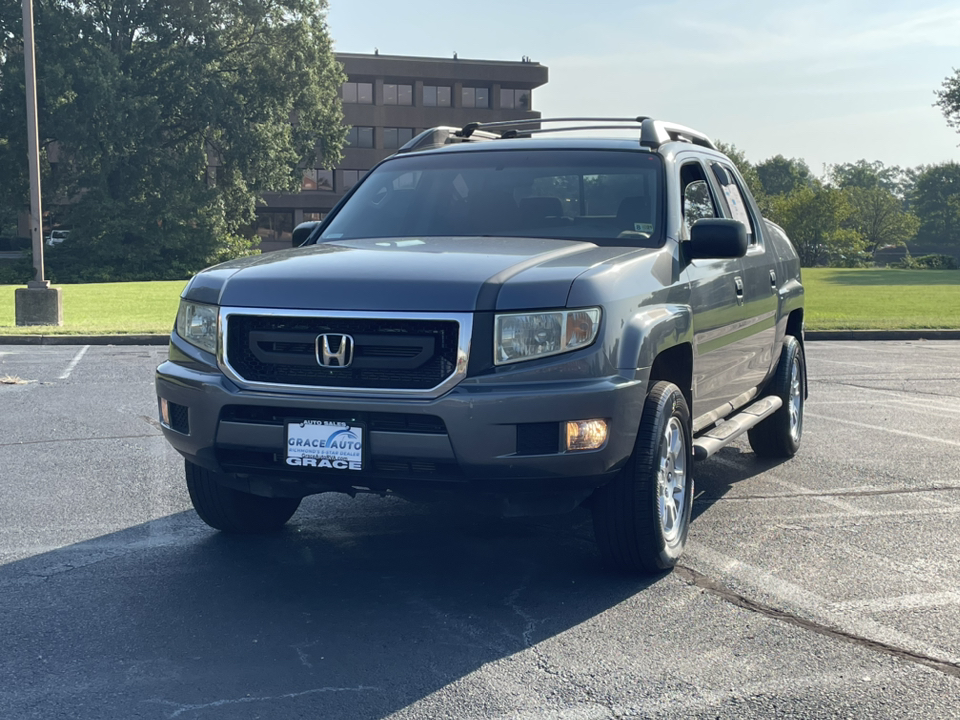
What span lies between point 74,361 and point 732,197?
981cm

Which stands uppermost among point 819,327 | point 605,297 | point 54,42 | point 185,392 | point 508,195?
point 54,42

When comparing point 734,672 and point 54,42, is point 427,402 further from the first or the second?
point 54,42

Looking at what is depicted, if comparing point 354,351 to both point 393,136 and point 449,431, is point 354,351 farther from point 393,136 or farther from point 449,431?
point 393,136

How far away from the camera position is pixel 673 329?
501 cm

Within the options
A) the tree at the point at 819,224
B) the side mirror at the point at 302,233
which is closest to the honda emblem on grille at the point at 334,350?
the side mirror at the point at 302,233

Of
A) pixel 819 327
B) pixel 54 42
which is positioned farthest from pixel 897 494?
pixel 54 42

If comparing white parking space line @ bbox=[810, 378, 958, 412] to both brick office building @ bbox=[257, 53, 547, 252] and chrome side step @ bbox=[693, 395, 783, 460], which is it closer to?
chrome side step @ bbox=[693, 395, 783, 460]

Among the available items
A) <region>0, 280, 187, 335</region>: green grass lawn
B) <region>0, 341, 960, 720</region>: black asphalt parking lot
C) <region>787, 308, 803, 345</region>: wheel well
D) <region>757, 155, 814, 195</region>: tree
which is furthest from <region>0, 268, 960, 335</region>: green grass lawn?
<region>757, 155, 814, 195</region>: tree

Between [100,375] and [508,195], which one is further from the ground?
[508,195]

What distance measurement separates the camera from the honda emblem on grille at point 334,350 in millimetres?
4457

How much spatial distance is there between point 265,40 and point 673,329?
4915 centimetres

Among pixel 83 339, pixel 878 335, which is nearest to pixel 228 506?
pixel 83 339

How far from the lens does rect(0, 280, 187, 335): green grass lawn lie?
18.1 m

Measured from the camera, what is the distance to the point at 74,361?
14.2m
